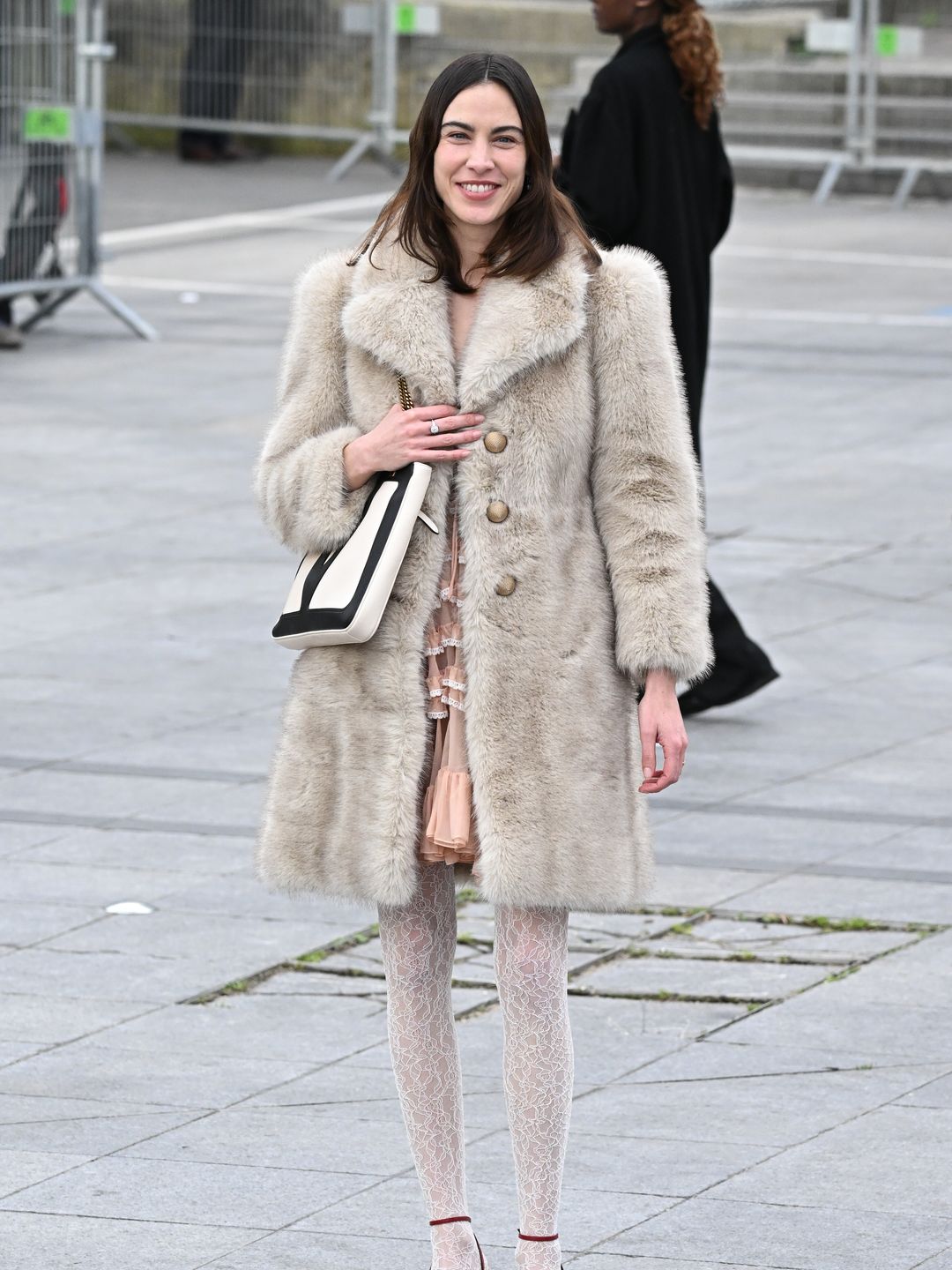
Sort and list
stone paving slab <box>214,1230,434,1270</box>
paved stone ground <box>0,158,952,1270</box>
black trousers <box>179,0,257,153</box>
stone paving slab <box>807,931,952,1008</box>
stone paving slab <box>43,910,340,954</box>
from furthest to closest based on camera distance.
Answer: black trousers <box>179,0,257,153</box> < stone paving slab <box>43,910,340,954</box> < stone paving slab <box>807,931,952,1008</box> < paved stone ground <box>0,158,952,1270</box> < stone paving slab <box>214,1230,434,1270</box>

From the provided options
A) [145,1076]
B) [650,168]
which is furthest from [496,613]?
[650,168]

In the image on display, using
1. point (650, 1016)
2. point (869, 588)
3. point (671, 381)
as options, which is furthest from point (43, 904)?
point (869, 588)

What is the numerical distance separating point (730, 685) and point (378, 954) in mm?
2257

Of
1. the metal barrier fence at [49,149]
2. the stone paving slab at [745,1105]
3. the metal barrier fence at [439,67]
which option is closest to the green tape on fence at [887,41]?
the metal barrier fence at [439,67]

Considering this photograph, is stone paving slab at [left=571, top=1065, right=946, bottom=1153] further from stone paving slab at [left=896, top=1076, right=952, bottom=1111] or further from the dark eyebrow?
the dark eyebrow

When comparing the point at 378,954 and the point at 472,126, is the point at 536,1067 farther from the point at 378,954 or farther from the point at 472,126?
the point at 378,954

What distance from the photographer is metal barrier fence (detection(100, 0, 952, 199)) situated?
22.3 meters

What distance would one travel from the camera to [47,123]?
48.6ft

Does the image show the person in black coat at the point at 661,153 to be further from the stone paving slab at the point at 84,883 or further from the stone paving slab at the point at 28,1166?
the stone paving slab at the point at 28,1166

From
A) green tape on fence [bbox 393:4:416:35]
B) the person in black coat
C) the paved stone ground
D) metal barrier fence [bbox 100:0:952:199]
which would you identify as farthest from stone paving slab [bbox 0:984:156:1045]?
green tape on fence [bbox 393:4:416:35]

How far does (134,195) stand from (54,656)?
14.2 meters

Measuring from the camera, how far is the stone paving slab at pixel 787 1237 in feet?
13.1

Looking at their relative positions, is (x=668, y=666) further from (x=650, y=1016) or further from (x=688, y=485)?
(x=650, y=1016)

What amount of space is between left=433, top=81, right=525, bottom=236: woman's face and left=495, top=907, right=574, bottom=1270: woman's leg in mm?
988
